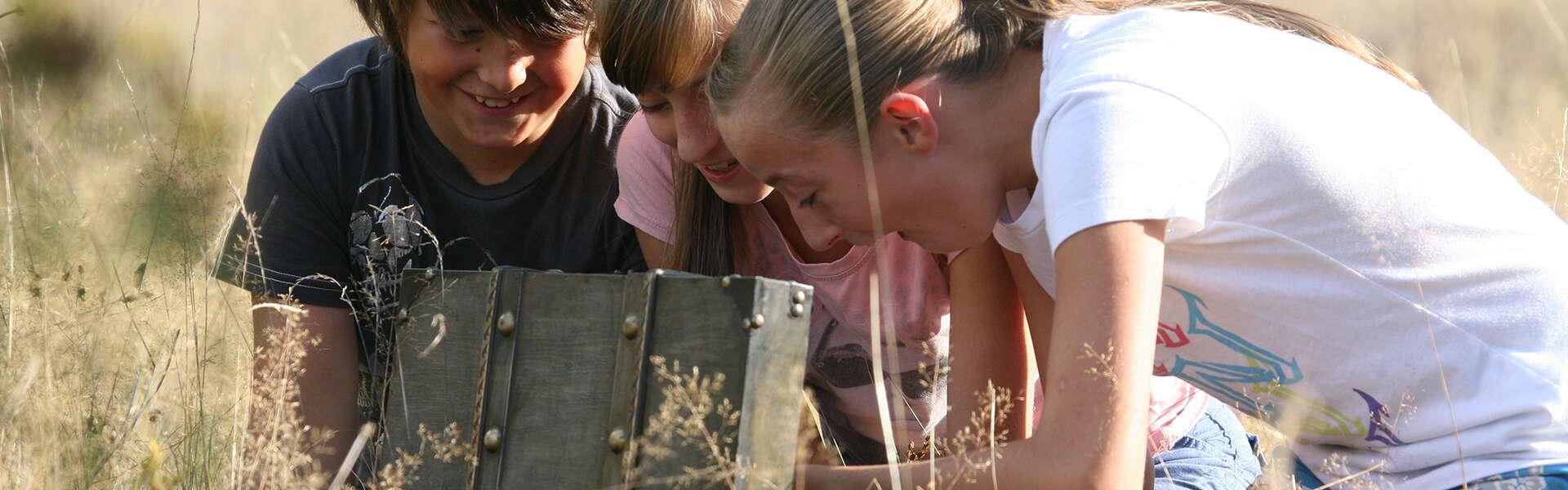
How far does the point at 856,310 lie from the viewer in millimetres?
2938

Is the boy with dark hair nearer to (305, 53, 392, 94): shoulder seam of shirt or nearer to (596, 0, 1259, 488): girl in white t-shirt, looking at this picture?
(305, 53, 392, 94): shoulder seam of shirt

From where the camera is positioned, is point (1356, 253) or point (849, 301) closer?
point (1356, 253)

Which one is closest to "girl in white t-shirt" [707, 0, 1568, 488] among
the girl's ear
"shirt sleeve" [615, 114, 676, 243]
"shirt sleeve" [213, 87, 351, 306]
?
the girl's ear

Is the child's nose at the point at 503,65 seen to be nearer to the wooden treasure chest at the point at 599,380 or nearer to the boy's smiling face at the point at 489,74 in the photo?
the boy's smiling face at the point at 489,74

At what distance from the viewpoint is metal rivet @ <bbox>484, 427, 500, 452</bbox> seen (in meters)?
2.05

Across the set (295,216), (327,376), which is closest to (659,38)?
(295,216)

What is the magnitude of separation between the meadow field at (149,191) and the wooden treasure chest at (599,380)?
385 mm

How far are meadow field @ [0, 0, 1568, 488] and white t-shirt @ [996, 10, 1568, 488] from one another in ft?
2.58

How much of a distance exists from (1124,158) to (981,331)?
0.87 meters

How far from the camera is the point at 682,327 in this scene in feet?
6.28

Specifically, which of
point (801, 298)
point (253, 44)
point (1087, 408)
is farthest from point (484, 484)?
point (253, 44)

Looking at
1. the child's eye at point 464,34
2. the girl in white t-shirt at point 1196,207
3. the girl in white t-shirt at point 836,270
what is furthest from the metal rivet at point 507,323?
the child's eye at point 464,34

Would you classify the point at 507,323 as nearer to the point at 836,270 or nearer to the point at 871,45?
the point at 871,45

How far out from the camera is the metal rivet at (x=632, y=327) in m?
1.93
